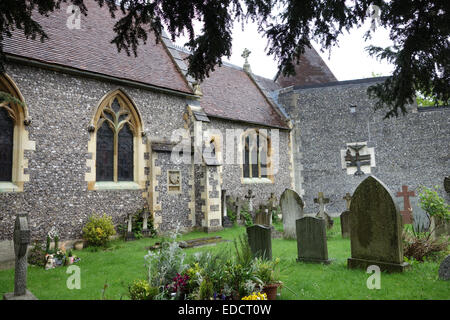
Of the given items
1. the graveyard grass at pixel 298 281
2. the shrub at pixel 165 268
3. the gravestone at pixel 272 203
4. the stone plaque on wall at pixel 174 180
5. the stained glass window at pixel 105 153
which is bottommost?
the graveyard grass at pixel 298 281

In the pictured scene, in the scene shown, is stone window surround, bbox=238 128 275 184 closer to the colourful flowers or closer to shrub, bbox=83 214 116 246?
shrub, bbox=83 214 116 246

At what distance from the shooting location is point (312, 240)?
5.95 m

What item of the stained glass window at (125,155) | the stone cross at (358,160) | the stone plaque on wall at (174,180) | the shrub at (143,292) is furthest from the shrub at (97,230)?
the stone cross at (358,160)

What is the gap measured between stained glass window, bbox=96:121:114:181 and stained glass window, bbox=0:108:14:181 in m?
2.24

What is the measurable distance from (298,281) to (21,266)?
13.1 feet

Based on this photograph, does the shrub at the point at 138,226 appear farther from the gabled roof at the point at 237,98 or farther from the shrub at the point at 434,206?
the shrub at the point at 434,206

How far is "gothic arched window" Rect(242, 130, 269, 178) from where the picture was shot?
1473 centimetres

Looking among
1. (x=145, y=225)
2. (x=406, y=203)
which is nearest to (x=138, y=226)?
(x=145, y=225)

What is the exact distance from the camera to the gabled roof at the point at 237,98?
13852 millimetres

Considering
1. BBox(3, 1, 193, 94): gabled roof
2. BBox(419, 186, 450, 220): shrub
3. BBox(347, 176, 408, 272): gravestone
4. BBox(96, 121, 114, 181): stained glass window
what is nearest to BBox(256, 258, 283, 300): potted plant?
BBox(347, 176, 408, 272): gravestone

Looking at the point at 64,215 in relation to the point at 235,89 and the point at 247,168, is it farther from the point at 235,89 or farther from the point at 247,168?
the point at 235,89

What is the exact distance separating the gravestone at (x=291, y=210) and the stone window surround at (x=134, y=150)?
458cm

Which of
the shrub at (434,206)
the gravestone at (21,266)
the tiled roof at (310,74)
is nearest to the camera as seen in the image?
the gravestone at (21,266)

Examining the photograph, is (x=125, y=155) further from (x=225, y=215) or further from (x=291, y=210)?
(x=291, y=210)
